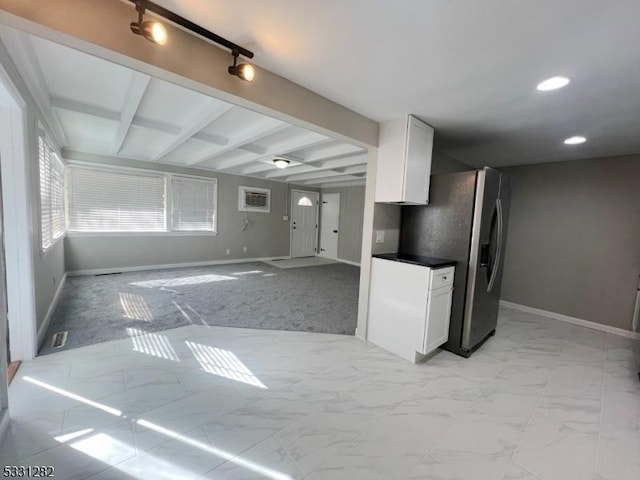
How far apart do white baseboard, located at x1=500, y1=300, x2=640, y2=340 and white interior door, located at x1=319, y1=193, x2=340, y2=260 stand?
455cm

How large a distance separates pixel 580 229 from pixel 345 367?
385cm

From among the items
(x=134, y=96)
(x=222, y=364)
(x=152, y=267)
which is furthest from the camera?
(x=152, y=267)

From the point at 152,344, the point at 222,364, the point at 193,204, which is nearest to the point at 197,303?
the point at 152,344

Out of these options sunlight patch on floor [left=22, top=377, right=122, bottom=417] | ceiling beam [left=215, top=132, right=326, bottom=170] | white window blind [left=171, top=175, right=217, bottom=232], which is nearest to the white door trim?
sunlight patch on floor [left=22, top=377, right=122, bottom=417]

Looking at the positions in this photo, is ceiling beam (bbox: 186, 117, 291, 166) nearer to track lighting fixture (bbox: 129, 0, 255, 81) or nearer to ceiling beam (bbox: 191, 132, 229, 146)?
ceiling beam (bbox: 191, 132, 229, 146)

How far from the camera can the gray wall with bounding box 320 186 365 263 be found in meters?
7.25

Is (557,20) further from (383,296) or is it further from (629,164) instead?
(629,164)

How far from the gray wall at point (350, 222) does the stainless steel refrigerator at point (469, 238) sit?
4260 mm

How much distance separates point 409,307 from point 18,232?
3378 mm

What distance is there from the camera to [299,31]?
1.45m

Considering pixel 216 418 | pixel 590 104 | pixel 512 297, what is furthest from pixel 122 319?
pixel 512 297

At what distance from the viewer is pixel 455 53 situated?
1546 millimetres

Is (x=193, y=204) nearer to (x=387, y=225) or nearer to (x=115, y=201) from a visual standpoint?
(x=115, y=201)

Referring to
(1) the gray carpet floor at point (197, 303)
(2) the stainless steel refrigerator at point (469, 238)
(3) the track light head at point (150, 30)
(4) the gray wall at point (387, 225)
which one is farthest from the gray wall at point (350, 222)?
(3) the track light head at point (150, 30)
